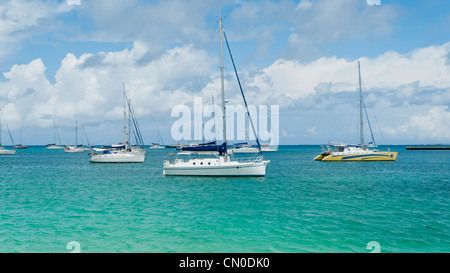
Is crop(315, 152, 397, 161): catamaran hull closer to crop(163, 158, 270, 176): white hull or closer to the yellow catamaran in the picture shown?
the yellow catamaran

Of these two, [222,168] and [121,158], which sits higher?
[222,168]

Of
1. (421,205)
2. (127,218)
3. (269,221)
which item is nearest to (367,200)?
(421,205)

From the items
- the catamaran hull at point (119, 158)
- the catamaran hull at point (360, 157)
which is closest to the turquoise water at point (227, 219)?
the catamaran hull at point (360, 157)

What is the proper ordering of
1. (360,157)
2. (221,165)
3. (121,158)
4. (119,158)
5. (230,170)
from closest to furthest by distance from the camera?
(221,165), (230,170), (360,157), (121,158), (119,158)

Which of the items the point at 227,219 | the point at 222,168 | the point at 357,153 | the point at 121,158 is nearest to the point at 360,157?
the point at 357,153

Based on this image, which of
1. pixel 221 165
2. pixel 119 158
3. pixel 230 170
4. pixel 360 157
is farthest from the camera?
pixel 119 158

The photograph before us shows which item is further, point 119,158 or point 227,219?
point 119,158

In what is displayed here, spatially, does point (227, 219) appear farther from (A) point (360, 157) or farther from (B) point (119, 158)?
(A) point (360, 157)

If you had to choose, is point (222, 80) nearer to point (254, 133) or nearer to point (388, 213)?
point (254, 133)

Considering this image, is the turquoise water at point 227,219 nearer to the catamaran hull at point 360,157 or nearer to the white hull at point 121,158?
the catamaran hull at point 360,157

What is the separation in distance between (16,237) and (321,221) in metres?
13.5

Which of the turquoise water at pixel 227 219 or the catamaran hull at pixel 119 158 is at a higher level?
the catamaran hull at pixel 119 158

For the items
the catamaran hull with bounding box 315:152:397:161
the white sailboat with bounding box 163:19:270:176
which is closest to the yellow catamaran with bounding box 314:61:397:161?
the catamaran hull with bounding box 315:152:397:161

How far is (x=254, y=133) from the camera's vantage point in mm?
36469
